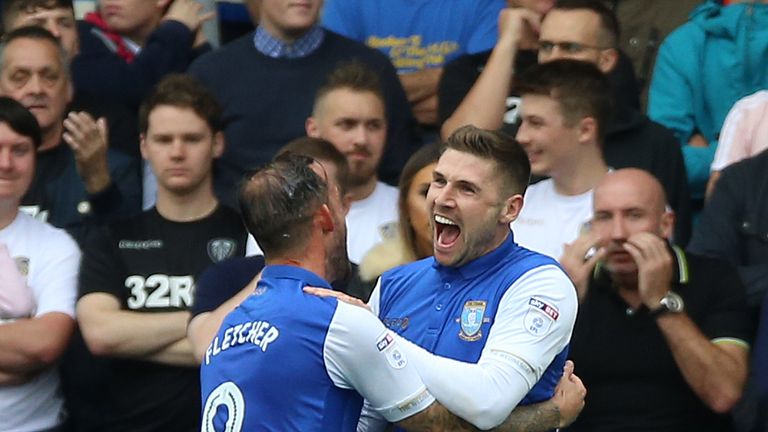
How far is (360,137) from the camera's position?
7.86 m

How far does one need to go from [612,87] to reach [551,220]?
3.45 ft

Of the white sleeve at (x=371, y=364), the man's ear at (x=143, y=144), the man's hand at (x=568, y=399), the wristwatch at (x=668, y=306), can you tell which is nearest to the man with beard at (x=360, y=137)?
the man's ear at (x=143, y=144)

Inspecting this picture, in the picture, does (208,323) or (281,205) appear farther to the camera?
(208,323)

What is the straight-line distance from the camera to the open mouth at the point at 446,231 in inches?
219

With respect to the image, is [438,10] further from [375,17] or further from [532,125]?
[532,125]

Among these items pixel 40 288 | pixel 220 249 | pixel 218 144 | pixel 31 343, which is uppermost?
pixel 218 144

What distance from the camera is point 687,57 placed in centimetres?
872

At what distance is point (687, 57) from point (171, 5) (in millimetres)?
2968

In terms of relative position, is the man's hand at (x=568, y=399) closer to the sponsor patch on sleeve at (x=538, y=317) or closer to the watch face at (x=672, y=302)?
the sponsor patch on sleeve at (x=538, y=317)

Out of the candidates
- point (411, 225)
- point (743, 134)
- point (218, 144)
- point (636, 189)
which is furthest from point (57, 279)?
point (743, 134)

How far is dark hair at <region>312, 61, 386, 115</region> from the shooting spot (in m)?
8.01

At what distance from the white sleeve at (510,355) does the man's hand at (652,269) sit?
4.73 ft

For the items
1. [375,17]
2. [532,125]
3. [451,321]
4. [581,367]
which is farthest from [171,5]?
[451,321]

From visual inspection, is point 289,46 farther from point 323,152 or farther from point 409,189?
point 409,189
